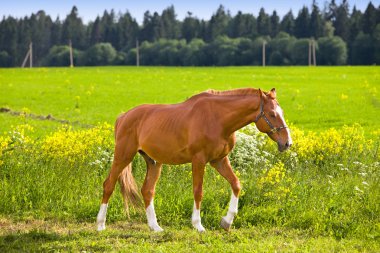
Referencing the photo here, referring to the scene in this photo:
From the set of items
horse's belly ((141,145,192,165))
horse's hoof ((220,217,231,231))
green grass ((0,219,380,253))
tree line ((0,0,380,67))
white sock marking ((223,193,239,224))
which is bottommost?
green grass ((0,219,380,253))

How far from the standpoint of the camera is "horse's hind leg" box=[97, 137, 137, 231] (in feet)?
31.4

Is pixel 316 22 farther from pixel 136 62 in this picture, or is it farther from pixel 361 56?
pixel 136 62

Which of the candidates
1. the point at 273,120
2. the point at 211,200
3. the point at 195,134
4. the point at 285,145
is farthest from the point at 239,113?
the point at 211,200

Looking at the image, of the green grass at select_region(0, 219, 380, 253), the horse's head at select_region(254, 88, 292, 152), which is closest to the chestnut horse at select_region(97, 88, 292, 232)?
the horse's head at select_region(254, 88, 292, 152)

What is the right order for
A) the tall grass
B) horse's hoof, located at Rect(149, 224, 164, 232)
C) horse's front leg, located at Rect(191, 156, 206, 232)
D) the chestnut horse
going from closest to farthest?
the chestnut horse → horse's front leg, located at Rect(191, 156, 206, 232) → horse's hoof, located at Rect(149, 224, 164, 232) → the tall grass

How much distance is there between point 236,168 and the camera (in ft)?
41.7

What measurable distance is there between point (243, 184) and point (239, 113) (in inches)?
107

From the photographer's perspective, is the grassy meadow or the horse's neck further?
the grassy meadow

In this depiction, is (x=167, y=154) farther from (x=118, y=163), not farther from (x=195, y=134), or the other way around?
(x=118, y=163)

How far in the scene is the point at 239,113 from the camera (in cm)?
872

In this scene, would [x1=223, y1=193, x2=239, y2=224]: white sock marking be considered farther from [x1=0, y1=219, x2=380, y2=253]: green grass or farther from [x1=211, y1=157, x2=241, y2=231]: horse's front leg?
[x1=0, y1=219, x2=380, y2=253]: green grass

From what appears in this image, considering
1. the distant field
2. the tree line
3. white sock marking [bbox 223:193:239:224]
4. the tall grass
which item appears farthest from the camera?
the tree line

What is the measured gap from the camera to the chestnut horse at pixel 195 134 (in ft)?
28.3

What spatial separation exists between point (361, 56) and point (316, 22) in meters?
28.1
